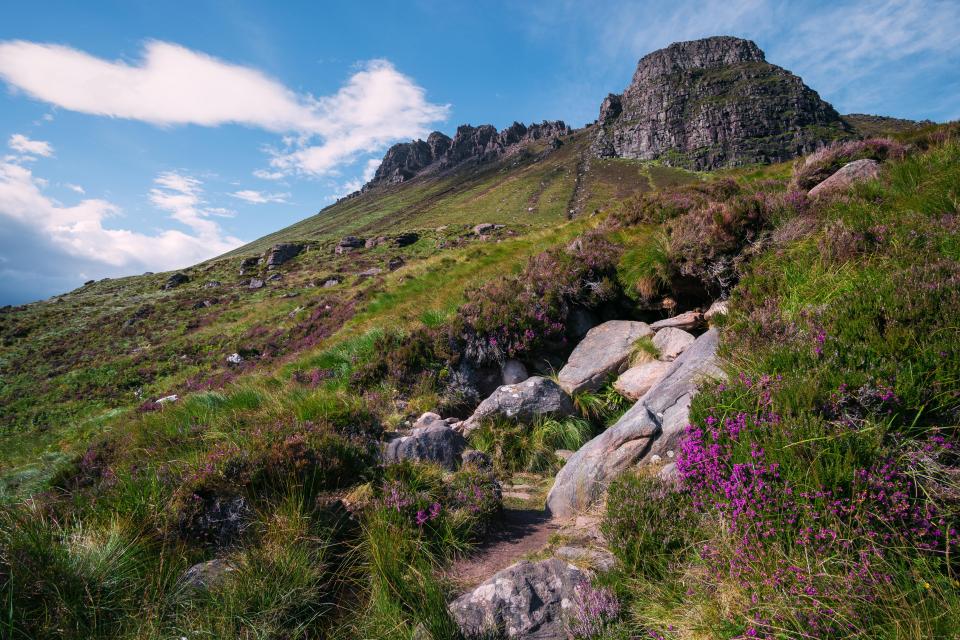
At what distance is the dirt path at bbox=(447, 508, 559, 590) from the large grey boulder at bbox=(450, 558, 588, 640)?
449 mm

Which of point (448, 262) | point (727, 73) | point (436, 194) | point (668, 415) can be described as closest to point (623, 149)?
point (727, 73)

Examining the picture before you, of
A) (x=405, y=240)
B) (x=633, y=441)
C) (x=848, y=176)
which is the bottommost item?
(x=633, y=441)

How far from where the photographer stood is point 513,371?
28.7ft

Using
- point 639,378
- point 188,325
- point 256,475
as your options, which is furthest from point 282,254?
point 256,475

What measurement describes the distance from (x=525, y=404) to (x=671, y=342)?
273 cm

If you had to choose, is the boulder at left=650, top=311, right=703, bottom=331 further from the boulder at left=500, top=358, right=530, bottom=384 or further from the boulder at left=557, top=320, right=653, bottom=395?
the boulder at left=500, top=358, right=530, bottom=384

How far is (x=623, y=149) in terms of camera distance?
183 m

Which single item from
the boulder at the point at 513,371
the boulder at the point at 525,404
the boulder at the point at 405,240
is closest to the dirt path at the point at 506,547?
the boulder at the point at 525,404

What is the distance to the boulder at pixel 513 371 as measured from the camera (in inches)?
340

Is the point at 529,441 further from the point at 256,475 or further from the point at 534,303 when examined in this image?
the point at 256,475

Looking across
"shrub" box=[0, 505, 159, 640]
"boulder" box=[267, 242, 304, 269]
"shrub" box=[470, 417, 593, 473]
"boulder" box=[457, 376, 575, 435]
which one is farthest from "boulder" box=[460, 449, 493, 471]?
"boulder" box=[267, 242, 304, 269]

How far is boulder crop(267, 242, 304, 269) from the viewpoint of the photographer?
64188 millimetres

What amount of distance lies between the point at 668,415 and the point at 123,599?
5.42 meters

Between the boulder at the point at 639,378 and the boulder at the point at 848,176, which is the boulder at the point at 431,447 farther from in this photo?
the boulder at the point at 848,176
